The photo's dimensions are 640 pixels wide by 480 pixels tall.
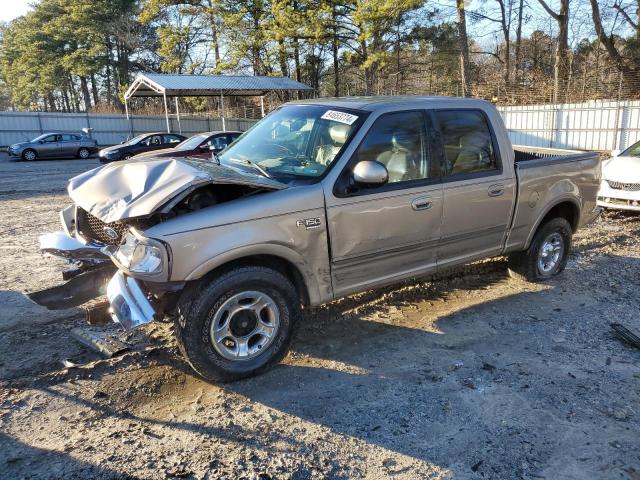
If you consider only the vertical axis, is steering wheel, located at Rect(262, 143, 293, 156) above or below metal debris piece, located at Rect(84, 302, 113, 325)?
above

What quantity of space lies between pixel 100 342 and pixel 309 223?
2017 millimetres

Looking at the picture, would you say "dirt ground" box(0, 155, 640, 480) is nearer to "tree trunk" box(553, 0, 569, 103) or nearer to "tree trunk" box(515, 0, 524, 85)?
"tree trunk" box(553, 0, 569, 103)

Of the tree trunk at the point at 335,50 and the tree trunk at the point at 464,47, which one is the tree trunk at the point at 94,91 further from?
the tree trunk at the point at 464,47

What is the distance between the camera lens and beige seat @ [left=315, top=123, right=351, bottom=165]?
4.14 m

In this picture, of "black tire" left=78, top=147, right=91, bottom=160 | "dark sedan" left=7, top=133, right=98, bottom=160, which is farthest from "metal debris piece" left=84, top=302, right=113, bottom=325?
"black tire" left=78, top=147, right=91, bottom=160

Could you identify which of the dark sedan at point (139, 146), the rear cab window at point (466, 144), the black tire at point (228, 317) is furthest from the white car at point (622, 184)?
the dark sedan at point (139, 146)

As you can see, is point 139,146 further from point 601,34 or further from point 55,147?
point 601,34

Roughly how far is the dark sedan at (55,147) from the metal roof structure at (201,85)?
469 centimetres

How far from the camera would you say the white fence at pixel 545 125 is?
67.7 ft

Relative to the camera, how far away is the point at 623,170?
930 cm

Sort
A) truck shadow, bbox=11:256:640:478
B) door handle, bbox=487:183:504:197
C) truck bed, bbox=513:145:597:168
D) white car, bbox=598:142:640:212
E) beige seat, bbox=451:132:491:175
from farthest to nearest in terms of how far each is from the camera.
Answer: white car, bbox=598:142:640:212 → truck bed, bbox=513:145:597:168 → door handle, bbox=487:183:504:197 → beige seat, bbox=451:132:491:175 → truck shadow, bbox=11:256:640:478

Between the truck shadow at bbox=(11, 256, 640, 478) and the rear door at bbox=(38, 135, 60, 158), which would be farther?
the rear door at bbox=(38, 135, 60, 158)

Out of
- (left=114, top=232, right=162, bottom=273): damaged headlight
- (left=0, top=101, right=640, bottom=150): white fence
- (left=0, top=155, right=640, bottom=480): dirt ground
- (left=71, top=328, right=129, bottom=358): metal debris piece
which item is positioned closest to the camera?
(left=0, top=155, right=640, bottom=480): dirt ground

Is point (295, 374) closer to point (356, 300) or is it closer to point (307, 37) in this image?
point (356, 300)
